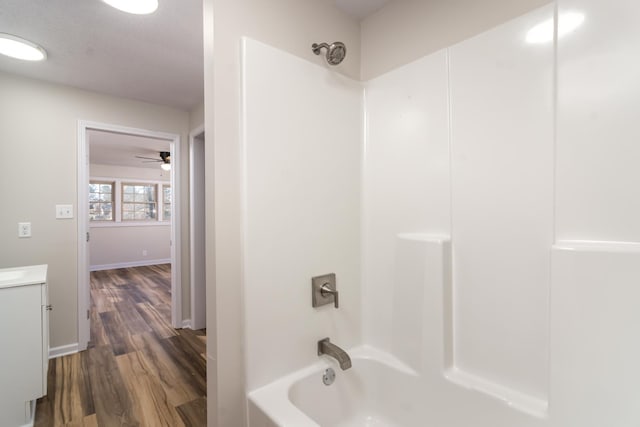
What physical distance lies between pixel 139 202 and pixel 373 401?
714 cm

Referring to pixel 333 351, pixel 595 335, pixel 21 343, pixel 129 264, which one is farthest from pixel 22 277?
pixel 129 264

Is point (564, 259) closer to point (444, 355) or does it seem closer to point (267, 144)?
point (444, 355)

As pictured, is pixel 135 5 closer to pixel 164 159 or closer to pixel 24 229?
pixel 24 229

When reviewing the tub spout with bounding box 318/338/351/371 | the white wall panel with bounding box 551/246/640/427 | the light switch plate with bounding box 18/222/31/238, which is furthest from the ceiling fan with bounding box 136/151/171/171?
the white wall panel with bounding box 551/246/640/427

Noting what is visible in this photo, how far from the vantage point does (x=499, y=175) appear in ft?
3.83

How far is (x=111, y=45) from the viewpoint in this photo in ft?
6.40

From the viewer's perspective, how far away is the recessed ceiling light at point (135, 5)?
1.48 m

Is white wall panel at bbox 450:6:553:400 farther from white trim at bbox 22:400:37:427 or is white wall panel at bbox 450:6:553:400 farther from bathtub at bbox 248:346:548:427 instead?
white trim at bbox 22:400:37:427

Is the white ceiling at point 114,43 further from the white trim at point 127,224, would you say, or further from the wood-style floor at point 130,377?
the white trim at point 127,224

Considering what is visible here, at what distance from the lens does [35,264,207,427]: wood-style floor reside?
184cm

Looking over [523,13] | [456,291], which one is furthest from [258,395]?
→ [523,13]

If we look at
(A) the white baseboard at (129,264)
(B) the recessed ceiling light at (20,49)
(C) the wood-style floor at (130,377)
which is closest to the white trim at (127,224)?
(A) the white baseboard at (129,264)

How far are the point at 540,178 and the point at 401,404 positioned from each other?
1163 millimetres

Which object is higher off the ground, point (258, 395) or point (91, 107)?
point (91, 107)
